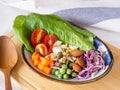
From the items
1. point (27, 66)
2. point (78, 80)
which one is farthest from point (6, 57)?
point (78, 80)

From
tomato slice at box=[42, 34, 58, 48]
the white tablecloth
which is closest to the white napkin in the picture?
the white tablecloth

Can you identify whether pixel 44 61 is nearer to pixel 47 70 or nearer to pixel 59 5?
pixel 47 70

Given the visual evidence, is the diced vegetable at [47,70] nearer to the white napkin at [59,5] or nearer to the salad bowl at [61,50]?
the salad bowl at [61,50]

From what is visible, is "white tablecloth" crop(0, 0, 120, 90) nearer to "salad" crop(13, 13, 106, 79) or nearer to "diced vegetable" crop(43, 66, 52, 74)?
"salad" crop(13, 13, 106, 79)

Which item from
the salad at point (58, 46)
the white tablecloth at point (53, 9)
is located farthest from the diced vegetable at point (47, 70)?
the white tablecloth at point (53, 9)

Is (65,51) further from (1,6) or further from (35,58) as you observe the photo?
(1,6)

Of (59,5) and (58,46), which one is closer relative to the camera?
(58,46)

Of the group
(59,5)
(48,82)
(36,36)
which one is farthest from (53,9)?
(48,82)

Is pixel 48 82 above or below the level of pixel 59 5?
below
